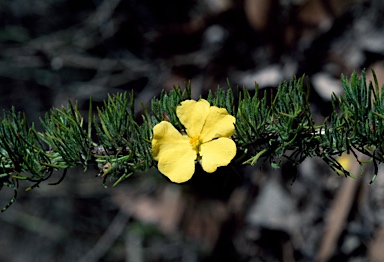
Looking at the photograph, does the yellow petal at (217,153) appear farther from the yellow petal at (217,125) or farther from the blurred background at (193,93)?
the blurred background at (193,93)

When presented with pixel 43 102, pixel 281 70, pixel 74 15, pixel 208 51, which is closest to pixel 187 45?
pixel 208 51

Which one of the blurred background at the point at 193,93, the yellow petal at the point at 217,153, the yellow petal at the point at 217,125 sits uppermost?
the yellow petal at the point at 217,125

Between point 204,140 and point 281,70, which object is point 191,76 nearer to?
point 281,70

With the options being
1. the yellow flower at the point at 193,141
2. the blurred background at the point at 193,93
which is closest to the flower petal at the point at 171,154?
the yellow flower at the point at 193,141

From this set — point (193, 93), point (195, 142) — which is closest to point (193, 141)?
point (195, 142)

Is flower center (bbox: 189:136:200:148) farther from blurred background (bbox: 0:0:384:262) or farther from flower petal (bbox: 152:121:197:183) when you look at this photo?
blurred background (bbox: 0:0:384:262)

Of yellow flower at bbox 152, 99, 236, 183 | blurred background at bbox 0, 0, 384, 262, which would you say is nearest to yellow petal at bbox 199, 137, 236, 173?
yellow flower at bbox 152, 99, 236, 183

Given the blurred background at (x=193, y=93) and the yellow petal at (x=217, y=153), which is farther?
the blurred background at (x=193, y=93)

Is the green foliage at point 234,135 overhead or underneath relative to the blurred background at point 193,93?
overhead
